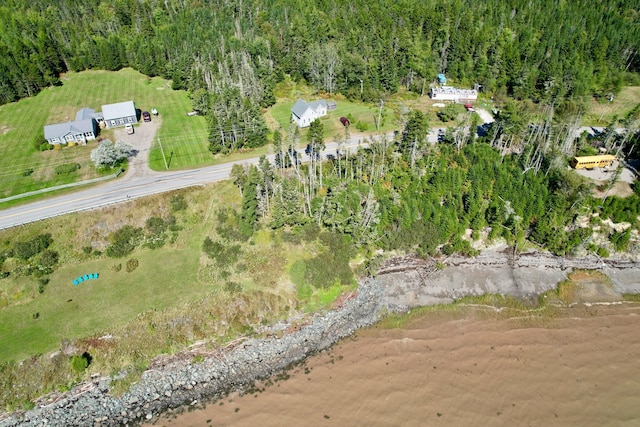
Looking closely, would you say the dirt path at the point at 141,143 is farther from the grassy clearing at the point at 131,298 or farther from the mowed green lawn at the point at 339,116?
the mowed green lawn at the point at 339,116

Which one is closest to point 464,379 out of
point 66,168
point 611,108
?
point 66,168

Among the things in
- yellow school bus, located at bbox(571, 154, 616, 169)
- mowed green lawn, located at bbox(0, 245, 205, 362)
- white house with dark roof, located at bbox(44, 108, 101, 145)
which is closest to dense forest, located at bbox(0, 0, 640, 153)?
white house with dark roof, located at bbox(44, 108, 101, 145)

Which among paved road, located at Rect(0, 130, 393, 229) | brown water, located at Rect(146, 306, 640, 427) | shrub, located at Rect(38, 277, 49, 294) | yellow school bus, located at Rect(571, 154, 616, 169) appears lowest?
brown water, located at Rect(146, 306, 640, 427)

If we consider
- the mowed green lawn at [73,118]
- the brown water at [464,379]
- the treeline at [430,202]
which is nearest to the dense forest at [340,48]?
the mowed green lawn at [73,118]

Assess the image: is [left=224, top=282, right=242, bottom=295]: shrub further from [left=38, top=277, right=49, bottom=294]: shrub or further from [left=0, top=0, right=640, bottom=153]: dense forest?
[left=0, top=0, right=640, bottom=153]: dense forest

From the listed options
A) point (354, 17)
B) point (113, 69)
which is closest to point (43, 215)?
point (113, 69)
